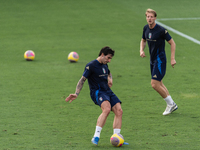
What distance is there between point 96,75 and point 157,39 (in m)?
2.25

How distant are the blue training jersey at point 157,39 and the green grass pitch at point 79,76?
1.32 meters

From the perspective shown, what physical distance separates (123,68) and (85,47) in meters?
3.91

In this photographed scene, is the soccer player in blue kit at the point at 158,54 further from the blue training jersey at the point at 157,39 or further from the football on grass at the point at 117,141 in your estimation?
the football on grass at the point at 117,141

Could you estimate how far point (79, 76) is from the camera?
12.8 meters

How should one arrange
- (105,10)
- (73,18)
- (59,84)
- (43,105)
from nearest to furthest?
(43,105)
(59,84)
(73,18)
(105,10)

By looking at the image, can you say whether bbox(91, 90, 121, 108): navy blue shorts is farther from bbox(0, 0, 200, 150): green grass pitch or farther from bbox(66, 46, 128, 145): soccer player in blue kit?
bbox(0, 0, 200, 150): green grass pitch

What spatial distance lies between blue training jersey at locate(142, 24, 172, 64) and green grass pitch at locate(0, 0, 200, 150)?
132 centimetres

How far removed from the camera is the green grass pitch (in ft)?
24.5

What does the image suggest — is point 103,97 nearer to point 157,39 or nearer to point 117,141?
point 117,141

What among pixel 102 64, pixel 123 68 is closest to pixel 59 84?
pixel 123 68

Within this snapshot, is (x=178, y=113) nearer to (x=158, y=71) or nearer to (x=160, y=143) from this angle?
(x=158, y=71)


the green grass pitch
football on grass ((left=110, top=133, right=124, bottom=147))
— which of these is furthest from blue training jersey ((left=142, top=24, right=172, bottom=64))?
football on grass ((left=110, top=133, right=124, bottom=147))

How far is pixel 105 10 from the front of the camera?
82.1 ft

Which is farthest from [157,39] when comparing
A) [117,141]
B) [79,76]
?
[79,76]
